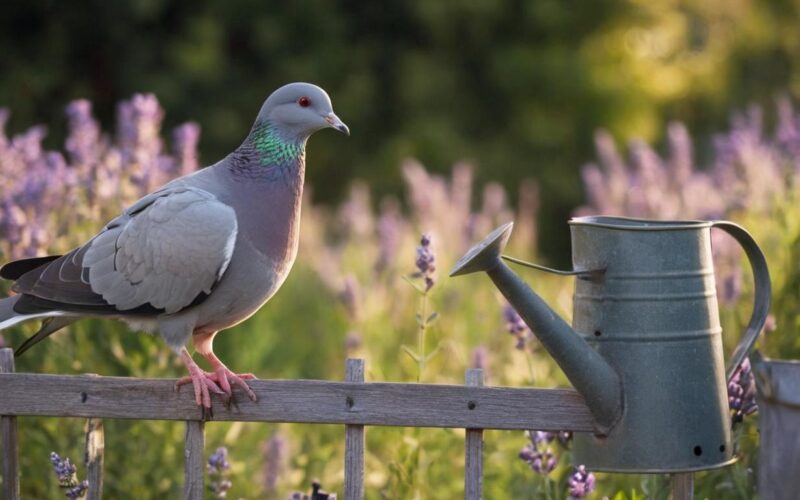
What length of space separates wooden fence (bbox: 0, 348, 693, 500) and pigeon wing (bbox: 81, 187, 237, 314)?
269 millimetres

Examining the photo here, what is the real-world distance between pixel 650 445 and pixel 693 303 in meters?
0.32

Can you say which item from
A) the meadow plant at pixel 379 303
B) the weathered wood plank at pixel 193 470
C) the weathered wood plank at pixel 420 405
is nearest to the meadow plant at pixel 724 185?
the meadow plant at pixel 379 303

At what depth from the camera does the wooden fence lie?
2574 mm

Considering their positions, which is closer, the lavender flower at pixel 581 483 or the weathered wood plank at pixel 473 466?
the lavender flower at pixel 581 483

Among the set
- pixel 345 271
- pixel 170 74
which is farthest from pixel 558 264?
pixel 345 271

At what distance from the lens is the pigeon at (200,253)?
2.84 meters

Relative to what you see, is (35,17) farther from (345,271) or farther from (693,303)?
(693,303)

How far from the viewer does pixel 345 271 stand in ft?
21.2

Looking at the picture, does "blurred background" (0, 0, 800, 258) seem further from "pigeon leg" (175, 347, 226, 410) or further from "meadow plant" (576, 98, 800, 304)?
"pigeon leg" (175, 347, 226, 410)

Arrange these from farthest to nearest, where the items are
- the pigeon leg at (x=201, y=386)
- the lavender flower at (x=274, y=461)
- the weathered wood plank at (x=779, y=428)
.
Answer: the lavender flower at (x=274, y=461) → the pigeon leg at (x=201, y=386) → the weathered wood plank at (x=779, y=428)

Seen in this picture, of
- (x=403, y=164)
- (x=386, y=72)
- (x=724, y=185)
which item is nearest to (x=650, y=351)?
(x=724, y=185)

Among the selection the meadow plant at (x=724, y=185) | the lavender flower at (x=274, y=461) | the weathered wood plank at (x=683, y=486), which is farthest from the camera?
the meadow plant at (x=724, y=185)

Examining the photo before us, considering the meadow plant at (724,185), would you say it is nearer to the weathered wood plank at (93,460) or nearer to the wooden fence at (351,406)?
the wooden fence at (351,406)

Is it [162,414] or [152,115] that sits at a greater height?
[152,115]
